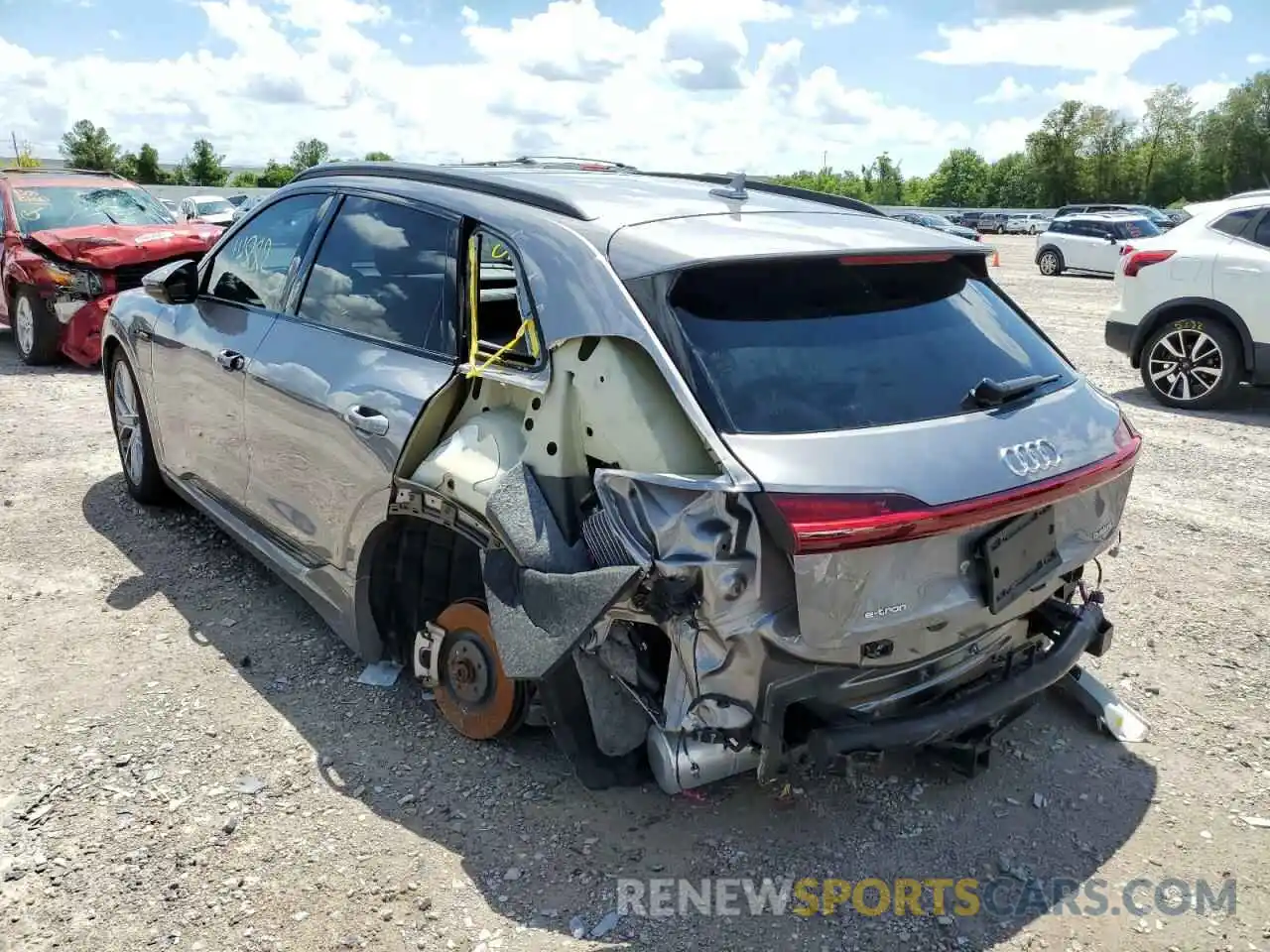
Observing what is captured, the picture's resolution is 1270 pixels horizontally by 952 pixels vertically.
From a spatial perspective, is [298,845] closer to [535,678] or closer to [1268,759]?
[535,678]

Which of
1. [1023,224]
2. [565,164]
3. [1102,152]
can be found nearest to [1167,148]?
[1102,152]

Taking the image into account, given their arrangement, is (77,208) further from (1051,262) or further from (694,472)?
(1051,262)

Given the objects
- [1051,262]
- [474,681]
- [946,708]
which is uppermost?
[1051,262]

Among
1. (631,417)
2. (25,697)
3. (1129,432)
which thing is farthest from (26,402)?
(1129,432)

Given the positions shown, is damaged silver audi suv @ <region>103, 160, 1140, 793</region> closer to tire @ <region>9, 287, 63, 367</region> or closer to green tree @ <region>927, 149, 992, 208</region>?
tire @ <region>9, 287, 63, 367</region>

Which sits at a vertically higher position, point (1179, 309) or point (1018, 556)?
point (1179, 309)

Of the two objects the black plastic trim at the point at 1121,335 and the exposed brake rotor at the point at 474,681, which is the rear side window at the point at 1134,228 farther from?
the exposed brake rotor at the point at 474,681

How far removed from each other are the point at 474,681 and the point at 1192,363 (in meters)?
7.52

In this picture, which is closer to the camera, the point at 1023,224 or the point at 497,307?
the point at 497,307

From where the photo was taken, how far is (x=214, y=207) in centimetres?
2652

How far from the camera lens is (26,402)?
830 centimetres

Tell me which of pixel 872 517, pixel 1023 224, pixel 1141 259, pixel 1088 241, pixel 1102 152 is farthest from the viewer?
pixel 1102 152

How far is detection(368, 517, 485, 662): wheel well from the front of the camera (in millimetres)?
3359

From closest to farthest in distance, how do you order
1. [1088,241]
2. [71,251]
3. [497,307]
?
1. [497,307]
2. [71,251]
3. [1088,241]
